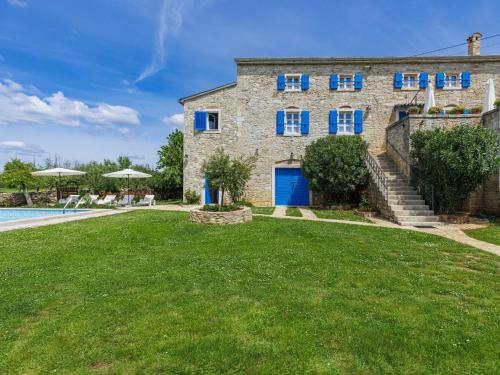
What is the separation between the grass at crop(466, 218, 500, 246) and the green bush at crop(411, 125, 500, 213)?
1582mm

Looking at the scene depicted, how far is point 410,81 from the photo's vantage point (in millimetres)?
16266

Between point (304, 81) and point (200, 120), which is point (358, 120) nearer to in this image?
point (304, 81)

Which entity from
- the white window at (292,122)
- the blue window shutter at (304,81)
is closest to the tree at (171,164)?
the white window at (292,122)

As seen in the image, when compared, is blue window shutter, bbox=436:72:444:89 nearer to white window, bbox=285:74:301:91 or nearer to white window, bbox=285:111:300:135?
white window, bbox=285:74:301:91

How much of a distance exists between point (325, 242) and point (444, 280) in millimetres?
2814

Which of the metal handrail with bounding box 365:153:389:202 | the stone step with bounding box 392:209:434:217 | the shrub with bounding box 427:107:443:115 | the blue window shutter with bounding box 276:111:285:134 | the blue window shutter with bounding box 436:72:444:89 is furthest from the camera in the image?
the blue window shutter with bounding box 276:111:285:134

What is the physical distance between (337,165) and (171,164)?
11.8m

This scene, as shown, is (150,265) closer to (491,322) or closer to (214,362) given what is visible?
(214,362)

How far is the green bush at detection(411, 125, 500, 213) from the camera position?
31.8 feet

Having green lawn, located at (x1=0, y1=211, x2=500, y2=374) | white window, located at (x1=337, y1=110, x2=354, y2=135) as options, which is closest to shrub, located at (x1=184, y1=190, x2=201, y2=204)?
white window, located at (x1=337, y1=110, x2=354, y2=135)

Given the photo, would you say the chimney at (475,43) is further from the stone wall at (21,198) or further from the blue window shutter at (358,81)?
the stone wall at (21,198)

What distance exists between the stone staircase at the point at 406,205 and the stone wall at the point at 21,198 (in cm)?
1987

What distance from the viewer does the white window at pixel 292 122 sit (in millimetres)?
16766

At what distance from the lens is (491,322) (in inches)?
128
